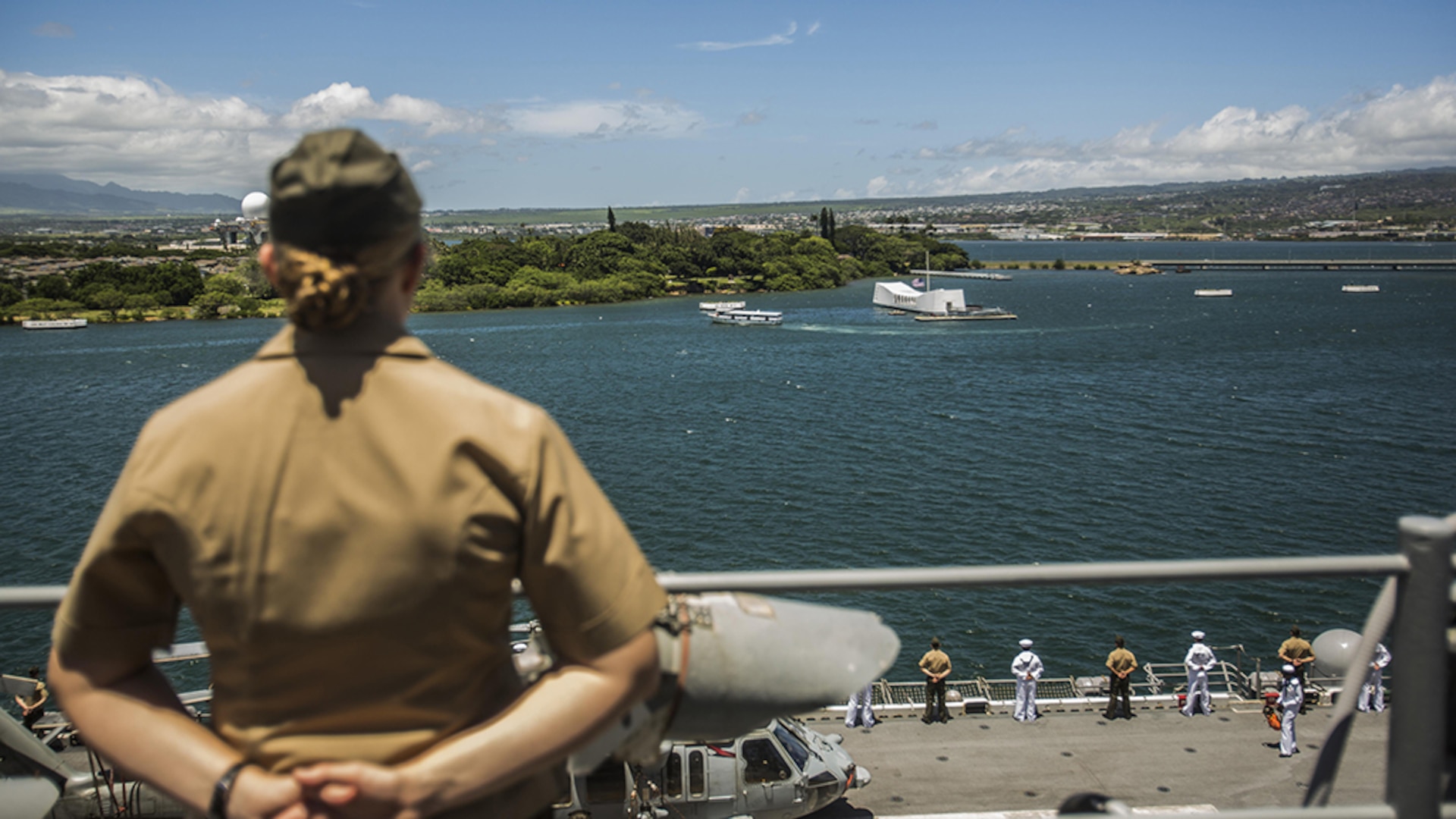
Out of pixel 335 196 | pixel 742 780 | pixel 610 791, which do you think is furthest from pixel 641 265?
pixel 335 196

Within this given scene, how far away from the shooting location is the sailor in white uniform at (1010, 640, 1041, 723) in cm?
1432

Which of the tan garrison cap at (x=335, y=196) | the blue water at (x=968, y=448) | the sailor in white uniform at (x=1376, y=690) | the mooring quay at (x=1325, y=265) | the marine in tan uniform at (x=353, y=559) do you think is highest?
the tan garrison cap at (x=335, y=196)

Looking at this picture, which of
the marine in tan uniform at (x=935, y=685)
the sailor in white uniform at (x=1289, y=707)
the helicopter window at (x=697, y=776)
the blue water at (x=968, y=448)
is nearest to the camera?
the helicopter window at (x=697, y=776)

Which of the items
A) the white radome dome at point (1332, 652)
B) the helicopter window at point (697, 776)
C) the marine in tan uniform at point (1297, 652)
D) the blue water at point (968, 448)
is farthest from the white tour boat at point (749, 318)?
the helicopter window at point (697, 776)

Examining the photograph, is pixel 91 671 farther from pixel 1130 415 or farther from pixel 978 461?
pixel 1130 415

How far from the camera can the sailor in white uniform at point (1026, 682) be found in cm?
1432

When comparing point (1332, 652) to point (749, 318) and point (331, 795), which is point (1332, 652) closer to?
point (331, 795)

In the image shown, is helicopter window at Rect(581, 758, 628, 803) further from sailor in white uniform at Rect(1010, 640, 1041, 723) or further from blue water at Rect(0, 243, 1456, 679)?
blue water at Rect(0, 243, 1456, 679)

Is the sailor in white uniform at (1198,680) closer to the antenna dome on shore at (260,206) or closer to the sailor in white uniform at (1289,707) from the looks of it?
the sailor in white uniform at (1289,707)

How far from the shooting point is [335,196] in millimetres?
1361

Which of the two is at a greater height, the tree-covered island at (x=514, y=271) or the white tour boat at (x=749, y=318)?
the tree-covered island at (x=514, y=271)

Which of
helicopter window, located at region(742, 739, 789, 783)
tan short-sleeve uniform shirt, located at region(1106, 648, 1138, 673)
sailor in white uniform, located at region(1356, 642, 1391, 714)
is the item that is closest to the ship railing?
helicopter window, located at region(742, 739, 789, 783)

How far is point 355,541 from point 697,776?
9.74 m

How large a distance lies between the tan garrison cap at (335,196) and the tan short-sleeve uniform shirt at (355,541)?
135mm
